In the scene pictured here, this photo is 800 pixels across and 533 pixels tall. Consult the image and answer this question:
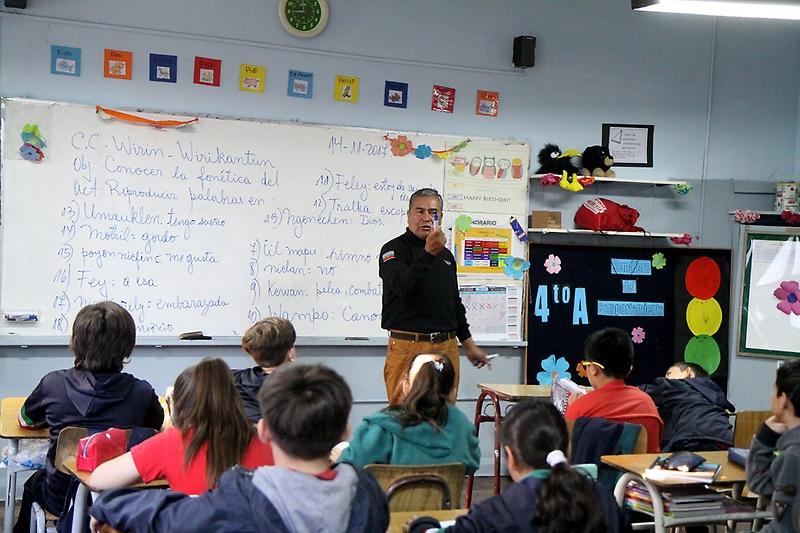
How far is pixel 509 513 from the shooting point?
2.13 meters

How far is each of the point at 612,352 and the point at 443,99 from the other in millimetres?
2505

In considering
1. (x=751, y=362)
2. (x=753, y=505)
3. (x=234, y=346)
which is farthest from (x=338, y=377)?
(x=751, y=362)

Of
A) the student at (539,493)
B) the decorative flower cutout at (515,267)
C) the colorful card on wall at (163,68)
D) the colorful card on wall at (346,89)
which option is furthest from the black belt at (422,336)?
the student at (539,493)

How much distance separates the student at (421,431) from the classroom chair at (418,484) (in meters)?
0.14

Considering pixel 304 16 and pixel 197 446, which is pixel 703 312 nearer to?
pixel 304 16

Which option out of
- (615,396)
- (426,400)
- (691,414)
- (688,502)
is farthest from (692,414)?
(426,400)

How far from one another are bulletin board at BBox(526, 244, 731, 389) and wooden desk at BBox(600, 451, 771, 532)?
98.8 inches

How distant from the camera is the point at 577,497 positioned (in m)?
2.05

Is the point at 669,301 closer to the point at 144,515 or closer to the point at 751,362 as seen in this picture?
the point at 751,362

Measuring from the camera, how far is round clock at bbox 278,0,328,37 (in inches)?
208

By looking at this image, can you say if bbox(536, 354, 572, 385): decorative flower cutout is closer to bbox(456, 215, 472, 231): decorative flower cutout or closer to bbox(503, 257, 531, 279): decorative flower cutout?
bbox(503, 257, 531, 279): decorative flower cutout

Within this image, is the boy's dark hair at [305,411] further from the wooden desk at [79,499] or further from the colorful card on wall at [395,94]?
the colorful card on wall at [395,94]

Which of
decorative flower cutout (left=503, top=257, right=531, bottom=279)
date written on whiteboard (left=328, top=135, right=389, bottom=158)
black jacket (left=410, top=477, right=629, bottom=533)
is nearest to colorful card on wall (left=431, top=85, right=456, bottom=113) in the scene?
date written on whiteboard (left=328, top=135, right=389, bottom=158)

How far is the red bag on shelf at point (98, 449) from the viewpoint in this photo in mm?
2734
